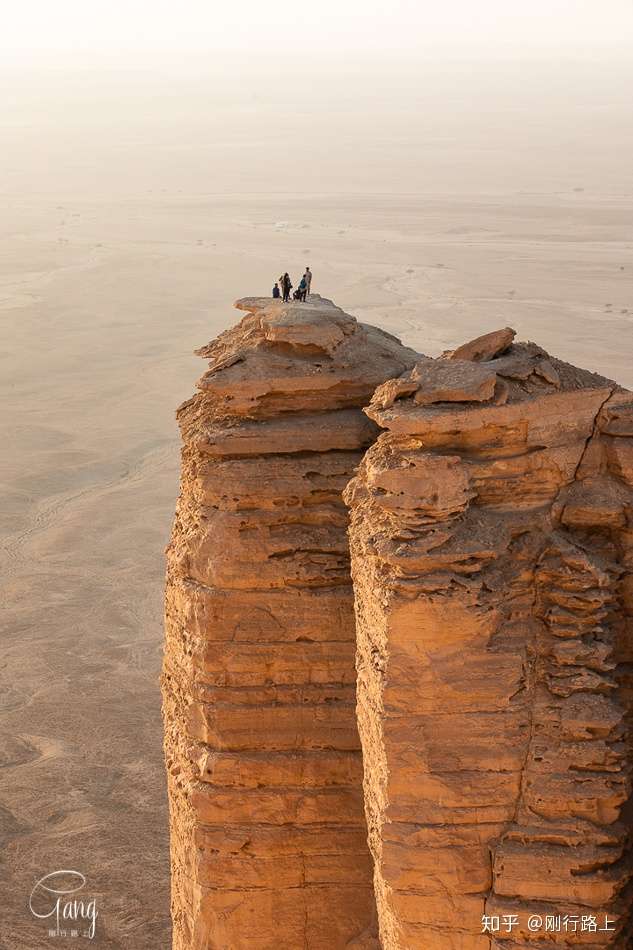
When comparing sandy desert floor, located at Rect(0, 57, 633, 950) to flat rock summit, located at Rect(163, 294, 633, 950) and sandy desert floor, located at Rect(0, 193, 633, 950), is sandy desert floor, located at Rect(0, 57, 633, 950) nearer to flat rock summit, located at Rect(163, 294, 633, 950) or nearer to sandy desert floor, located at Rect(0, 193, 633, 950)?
sandy desert floor, located at Rect(0, 193, 633, 950)

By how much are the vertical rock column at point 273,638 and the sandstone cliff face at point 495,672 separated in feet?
5.52

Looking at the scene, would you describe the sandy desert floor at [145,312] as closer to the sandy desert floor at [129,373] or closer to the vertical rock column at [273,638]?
the sandy desert floor at [129,373]

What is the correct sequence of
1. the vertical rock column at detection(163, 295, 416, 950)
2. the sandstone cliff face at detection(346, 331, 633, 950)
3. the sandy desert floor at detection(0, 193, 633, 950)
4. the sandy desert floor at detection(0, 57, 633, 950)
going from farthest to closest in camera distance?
1. the sandy desert floor at detection(0, 57, 633, 950)
2. the sandy desert floor at detection(0, 193, 633, 950)
3. the vertical rock column at detection(163, 295, 416, 950)
4. the sandstone cliff face at detection(346, 331, 633, 950)

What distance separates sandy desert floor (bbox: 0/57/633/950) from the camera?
2303 cm

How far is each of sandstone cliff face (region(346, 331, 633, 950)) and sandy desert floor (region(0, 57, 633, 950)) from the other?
33.8 feet

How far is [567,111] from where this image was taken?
171000 millimetres

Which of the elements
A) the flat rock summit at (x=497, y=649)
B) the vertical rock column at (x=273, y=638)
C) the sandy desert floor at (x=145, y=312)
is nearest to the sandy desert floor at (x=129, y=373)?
the sandy desert floor at (x=145, y=312)

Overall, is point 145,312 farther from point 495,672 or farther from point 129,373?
point 495,672

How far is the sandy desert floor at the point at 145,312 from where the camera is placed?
2303cm

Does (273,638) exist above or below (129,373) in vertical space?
above

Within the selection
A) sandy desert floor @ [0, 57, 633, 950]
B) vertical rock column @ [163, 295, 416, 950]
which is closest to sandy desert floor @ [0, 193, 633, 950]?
sandy desert floor @ [0, 57, 633, 950]

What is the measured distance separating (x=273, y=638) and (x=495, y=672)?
2430 mm

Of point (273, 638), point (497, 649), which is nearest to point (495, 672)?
point (497, 649)

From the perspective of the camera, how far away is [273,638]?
34.8 ft
